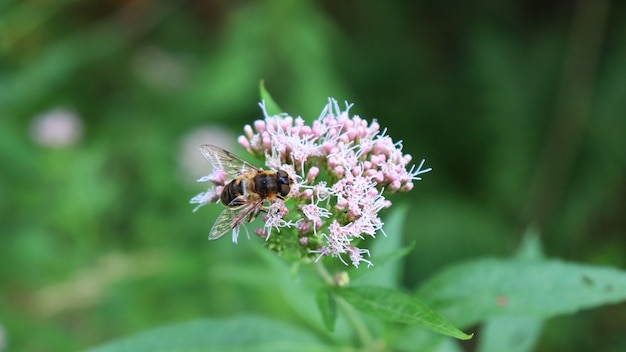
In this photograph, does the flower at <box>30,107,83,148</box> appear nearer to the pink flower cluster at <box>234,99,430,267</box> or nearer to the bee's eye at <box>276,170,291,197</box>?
the pink flower cluster at <box>234,99,430,267</box>

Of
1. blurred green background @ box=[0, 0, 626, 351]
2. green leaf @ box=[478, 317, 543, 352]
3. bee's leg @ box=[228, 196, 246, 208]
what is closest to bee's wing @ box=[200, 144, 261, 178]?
bee's leg @ box=[228, 196, 246, 208]

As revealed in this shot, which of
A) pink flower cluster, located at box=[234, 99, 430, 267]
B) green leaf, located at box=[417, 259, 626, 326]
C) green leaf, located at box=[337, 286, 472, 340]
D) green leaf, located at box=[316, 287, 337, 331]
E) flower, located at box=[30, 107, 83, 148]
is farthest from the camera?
flower, located at box=[30, 107, 83, 148]

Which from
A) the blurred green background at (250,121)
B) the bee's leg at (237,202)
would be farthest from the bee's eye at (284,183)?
the blurred green background at (250,121)

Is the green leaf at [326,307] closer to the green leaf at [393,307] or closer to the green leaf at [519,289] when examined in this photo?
the green leaf at [393,307]

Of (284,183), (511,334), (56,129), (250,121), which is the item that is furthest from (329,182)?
(250,121)

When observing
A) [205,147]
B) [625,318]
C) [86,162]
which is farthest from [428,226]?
[205,147]

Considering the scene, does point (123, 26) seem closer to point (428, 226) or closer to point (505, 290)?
point (428, 226)

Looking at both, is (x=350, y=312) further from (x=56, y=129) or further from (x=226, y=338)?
(x=56, y=129)
